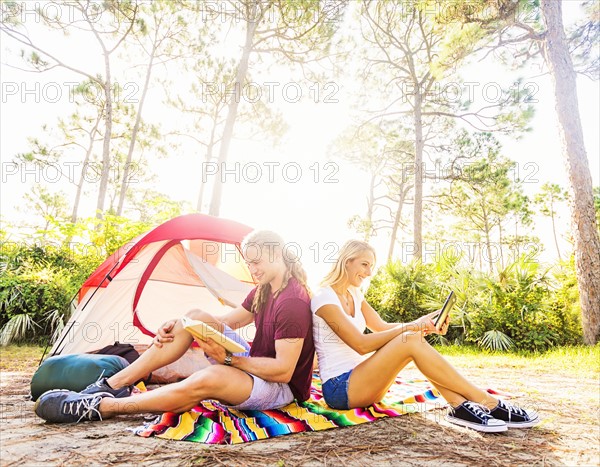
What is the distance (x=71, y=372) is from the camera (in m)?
2.62

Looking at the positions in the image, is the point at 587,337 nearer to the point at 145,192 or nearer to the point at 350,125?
the point at 350,125

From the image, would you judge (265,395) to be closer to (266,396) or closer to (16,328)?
(266,396)

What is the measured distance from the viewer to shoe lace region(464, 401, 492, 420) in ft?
6.79

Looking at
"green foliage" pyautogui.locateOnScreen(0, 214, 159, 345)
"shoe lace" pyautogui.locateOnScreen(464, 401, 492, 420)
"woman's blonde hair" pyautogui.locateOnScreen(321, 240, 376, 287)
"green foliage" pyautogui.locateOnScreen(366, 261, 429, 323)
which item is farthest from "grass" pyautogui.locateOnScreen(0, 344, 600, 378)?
"woman's blonde hair" pyautogui.locateOnScreen(321, 240, 376, 287)

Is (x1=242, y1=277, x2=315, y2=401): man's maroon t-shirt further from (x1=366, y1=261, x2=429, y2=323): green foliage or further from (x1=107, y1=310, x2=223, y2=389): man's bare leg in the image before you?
(x1=366, y1=261, x2=429, y2=323): green foliage

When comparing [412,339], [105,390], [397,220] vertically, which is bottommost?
[105,390]

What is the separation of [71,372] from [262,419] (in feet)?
4.17

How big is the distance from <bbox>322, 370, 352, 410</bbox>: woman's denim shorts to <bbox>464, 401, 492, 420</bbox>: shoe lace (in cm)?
59

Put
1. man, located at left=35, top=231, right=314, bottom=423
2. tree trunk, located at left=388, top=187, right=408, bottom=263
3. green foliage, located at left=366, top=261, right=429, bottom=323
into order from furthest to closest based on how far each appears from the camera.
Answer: tree trunk, located at left=388, top=187, right=408, bottom=263, green foliage, located at left=366, top=261, right=429, bottom=323, man, located at left=35, top=231, right=314, bottom=423

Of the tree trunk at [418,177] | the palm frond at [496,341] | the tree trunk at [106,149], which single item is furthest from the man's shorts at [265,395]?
the tree trunk at [106,149]

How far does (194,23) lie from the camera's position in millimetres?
9992

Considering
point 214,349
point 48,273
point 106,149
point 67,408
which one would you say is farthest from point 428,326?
point 106,149

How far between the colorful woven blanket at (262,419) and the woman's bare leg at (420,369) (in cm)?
30

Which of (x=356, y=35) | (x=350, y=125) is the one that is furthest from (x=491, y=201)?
(x=356, y=35)
